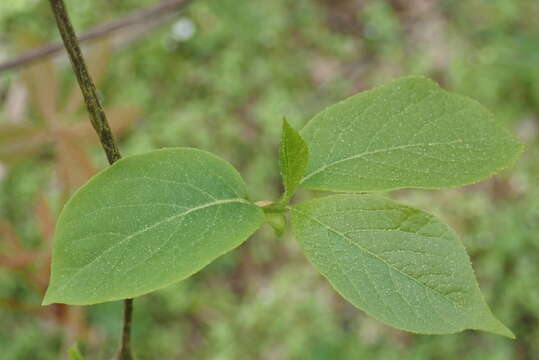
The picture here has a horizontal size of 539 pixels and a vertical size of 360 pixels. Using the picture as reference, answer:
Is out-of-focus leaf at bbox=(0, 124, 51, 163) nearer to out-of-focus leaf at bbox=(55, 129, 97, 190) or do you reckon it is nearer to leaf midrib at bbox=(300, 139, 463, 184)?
out-of-focus leaf at bbox=(55, 129, 97, 190)

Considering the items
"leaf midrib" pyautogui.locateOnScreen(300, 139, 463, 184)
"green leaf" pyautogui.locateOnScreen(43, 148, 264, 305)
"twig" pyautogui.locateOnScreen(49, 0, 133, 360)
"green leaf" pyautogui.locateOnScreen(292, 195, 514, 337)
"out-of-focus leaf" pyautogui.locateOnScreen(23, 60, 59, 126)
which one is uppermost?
"out-of-focus leaf" pyautogui.locateOnScreen(23, 60, 59, 126)

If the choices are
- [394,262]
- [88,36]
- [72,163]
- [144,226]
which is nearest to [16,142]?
[72,163]

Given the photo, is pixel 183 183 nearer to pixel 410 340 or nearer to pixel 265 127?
pixel 410 340

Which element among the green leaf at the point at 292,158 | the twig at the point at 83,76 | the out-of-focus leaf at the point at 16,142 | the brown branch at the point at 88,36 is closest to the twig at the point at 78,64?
the twig at the point at 83,76

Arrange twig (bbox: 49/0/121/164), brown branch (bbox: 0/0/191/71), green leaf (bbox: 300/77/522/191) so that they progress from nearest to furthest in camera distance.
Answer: twig (bbox: 49/0/121/164)
green leaf (bbox: 300/77/522/191)
brown branch (bbox: 0/0/191/71)

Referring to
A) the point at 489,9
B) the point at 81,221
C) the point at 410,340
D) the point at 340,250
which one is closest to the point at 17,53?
the point at 81,221

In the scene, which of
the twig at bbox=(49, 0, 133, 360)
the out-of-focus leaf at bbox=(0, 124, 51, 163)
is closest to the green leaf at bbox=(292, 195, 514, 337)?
the twig at bbox=(49, 0, 133, 360)
